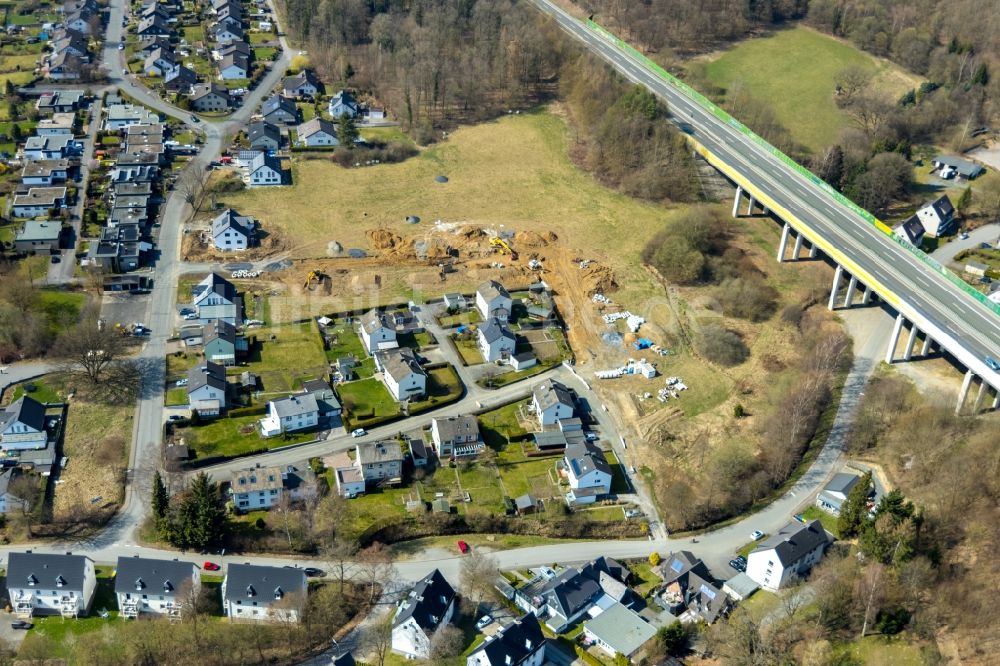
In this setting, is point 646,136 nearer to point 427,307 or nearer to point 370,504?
point 427,307

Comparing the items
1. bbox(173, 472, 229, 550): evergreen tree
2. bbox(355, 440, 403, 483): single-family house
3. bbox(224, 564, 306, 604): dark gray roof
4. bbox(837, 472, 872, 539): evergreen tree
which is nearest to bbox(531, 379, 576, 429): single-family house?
bbox(355, 440, 403, 483): single-family house

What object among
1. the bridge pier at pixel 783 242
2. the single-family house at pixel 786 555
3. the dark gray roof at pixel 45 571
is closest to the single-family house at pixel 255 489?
the dark gray roof at pixel 45 571

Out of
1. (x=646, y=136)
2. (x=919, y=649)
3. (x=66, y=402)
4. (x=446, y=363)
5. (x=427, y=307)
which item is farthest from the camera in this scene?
(x=646, y=136)

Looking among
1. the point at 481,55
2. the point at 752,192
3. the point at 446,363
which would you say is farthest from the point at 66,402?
the point at 481,55

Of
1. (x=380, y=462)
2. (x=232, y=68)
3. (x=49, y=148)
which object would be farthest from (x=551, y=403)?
(x=232, y=68)

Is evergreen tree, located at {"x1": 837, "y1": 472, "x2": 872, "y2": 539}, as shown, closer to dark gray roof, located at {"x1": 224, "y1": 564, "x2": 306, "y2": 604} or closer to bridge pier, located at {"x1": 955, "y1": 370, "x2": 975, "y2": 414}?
bridge pier, located at {"x1": 955, "y1": 370, "x2": 975, "y2": 414}

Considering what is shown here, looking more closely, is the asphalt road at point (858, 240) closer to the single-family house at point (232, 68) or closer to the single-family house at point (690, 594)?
the single-family house at point (690, 594)
